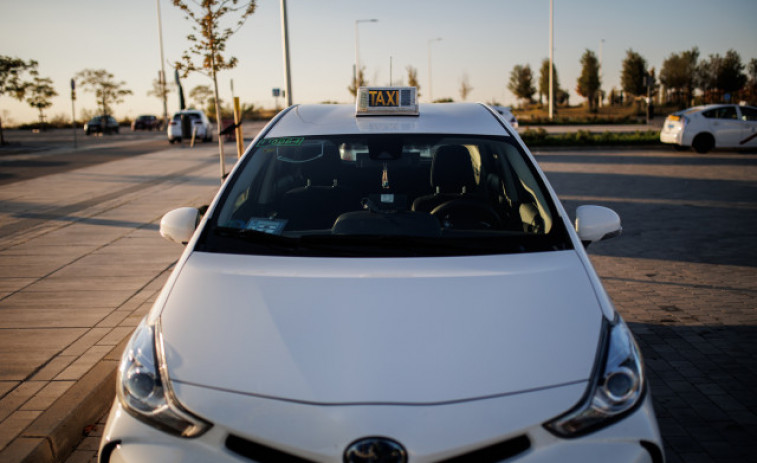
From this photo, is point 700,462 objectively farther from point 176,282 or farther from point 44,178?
point 44,178

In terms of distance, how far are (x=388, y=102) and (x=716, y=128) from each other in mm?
19612

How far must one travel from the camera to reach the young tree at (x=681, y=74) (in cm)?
5678

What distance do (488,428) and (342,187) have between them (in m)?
1.99

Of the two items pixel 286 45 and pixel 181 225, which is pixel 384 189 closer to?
pixel 181 225

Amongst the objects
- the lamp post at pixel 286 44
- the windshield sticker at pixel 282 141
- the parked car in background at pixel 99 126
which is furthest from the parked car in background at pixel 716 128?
the parked car in background at pixel 99 126

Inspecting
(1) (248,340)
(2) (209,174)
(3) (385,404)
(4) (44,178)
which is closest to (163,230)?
(1) (248,340)

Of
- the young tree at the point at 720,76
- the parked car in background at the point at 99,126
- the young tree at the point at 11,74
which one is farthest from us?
the young tree at the point at 720,76

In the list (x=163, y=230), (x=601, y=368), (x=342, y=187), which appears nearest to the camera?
(x=601, y=368)

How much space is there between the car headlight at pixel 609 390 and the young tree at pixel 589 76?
67.9 meters

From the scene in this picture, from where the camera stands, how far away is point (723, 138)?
66.2ft

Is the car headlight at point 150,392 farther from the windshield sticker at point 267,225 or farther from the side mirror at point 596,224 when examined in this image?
the side mirror at point 596,224

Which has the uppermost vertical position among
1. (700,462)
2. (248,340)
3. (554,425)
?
(248,340)

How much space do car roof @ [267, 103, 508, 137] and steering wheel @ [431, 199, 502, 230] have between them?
0.38 m

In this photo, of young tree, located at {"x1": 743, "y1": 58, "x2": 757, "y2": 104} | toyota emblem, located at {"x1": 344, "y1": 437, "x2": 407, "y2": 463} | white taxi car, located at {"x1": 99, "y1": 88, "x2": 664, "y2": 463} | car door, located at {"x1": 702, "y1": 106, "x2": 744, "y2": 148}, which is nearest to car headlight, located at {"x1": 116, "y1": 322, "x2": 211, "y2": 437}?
white taxi car, located at {"x1": 99, "y1": 88, "x2": 664, "y2": 463}
